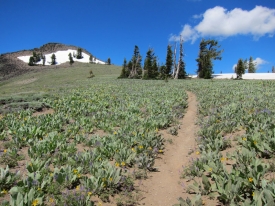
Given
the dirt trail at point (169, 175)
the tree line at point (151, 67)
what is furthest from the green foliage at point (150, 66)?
the dirt trail at point (169, 175)

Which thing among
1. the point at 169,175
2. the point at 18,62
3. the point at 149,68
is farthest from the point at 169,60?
the point at 18,62

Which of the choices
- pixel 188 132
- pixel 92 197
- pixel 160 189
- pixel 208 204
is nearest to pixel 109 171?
pixel 92 197

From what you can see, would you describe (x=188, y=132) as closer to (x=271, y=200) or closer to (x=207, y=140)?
(x=207, y=140)

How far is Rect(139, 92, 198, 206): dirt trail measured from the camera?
455 centimetres

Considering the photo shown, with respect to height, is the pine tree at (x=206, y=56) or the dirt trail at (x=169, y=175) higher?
the pine tree at (x=206, y=56)

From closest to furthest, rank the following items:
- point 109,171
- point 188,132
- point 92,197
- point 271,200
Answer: point 271,200
point 92,197
point 109,171
point 188,132

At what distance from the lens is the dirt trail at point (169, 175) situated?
4.55 meters

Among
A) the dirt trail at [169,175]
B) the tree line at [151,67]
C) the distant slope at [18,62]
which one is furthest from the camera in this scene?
the distant slope at [18,62]

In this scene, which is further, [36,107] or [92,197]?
[36,107]

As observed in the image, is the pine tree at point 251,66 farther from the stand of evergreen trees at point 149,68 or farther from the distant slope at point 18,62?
the distant slope at point 18,62

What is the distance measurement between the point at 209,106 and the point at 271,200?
10.2 m

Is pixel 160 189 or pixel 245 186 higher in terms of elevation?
pixel 245 186

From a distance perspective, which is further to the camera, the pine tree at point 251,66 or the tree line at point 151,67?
the pine tree at point 251,66

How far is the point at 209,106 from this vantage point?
1285 cm
